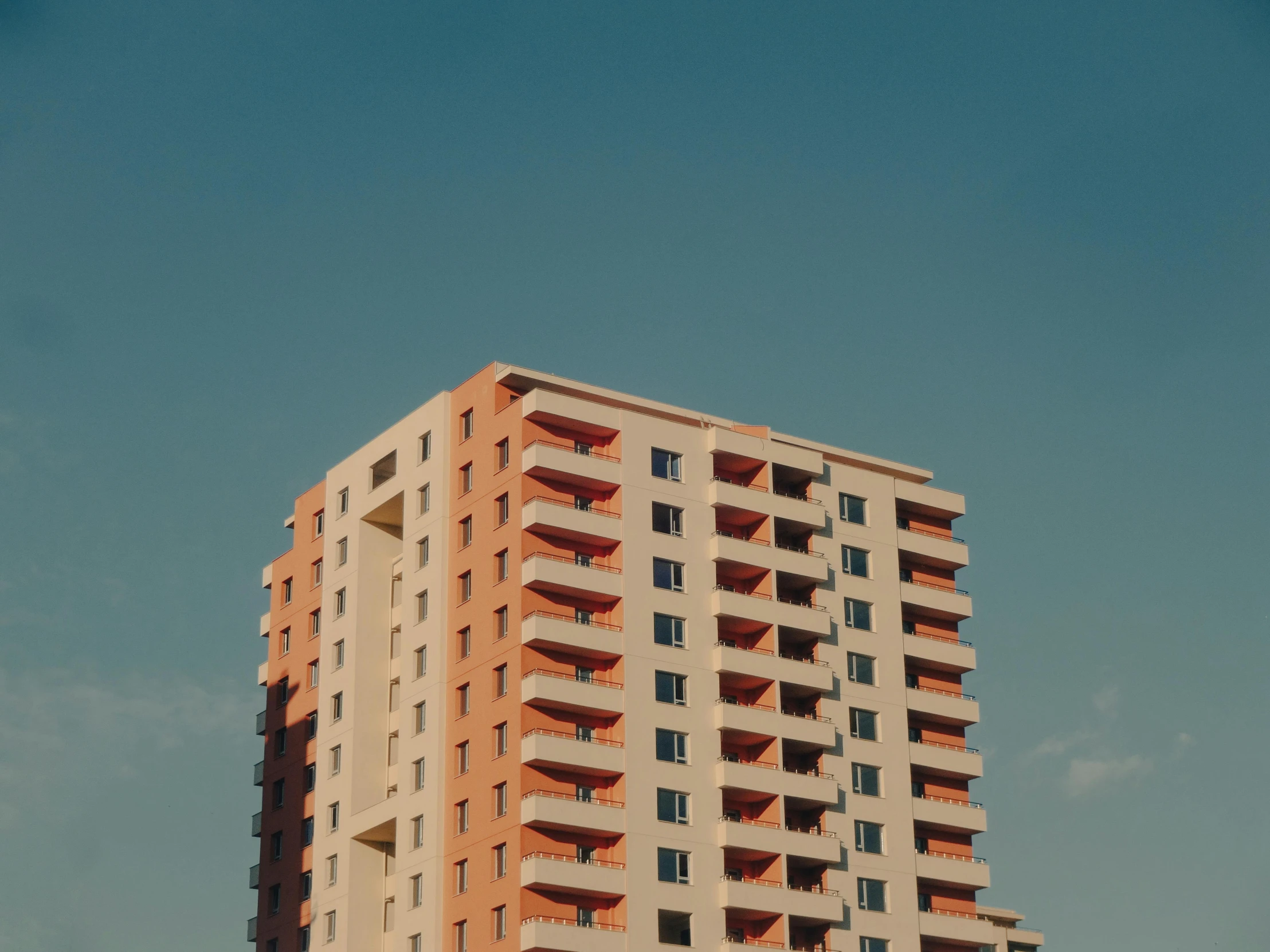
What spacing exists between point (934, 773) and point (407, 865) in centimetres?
3003

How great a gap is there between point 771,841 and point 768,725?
20.1ft

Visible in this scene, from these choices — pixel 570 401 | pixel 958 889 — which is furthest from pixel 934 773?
pixel 570 401

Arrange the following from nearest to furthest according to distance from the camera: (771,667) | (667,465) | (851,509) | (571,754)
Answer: (571,754) → (771,667) → (667,465) → (851,509)

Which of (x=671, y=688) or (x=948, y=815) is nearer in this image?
(x=671, y=688)

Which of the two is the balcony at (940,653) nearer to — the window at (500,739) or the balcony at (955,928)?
the balcony at (955,928)

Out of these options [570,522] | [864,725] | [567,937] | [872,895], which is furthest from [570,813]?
[864,725]

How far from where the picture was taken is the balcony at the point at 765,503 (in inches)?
4230

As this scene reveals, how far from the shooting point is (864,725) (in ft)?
360

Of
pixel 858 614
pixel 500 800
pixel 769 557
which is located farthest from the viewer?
pixel 858 614

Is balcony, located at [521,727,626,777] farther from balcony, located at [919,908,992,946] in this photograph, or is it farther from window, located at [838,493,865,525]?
window, located at [838,493,865,525]

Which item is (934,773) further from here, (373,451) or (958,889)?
→ (373,451)

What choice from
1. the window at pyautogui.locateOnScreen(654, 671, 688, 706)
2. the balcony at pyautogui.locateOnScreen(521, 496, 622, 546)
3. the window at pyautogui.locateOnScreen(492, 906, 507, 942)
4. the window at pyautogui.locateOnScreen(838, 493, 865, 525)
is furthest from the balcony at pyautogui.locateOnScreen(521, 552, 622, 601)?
the window at pyautogui.locateOnScreen(838, 493, 865, 525)

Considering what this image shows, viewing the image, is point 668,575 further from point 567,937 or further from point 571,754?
point 567,937

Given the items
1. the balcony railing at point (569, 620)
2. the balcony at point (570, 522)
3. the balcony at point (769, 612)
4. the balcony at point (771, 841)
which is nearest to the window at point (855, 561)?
the balcony at point (769, 612)
